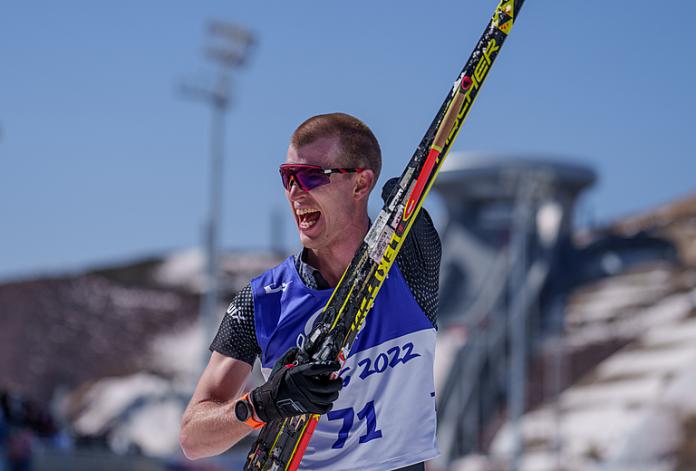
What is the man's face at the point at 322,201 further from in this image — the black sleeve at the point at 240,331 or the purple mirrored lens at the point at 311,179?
the black sleeve at the point at 240,331

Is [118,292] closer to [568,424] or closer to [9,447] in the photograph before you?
[568,424]

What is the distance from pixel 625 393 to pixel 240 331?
41001 mm

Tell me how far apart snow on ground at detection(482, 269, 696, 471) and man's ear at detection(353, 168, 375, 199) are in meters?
28.6

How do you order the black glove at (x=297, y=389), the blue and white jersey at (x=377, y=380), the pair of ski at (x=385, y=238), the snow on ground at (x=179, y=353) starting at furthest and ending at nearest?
the snow on ground at (x=179, y=353) → the blue and white jersey at (x=377, y=380) → the pair of ski at (x=385, y=238) → the black glove at (x=297, y=389)

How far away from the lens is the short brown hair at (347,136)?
3326mm

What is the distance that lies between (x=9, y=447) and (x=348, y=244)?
43.6ft

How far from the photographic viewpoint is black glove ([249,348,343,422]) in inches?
117

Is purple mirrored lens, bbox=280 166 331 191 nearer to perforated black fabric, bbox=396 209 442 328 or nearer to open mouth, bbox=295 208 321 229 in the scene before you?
open mouth, bbox=295 208 321 229

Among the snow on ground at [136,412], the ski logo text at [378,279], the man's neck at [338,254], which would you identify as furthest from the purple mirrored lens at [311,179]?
the snow on ground at [136,412]

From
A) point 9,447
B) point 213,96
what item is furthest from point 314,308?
point 213,96

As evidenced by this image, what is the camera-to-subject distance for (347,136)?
334 centimetres

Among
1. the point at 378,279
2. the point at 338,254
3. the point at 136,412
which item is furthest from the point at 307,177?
the point at 136,412

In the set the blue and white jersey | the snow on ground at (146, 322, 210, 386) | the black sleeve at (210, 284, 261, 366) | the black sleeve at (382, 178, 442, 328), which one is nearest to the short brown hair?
the black sleeve at (382, 178, 442, 328)

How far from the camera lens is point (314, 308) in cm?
337
